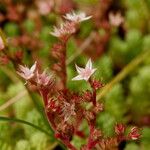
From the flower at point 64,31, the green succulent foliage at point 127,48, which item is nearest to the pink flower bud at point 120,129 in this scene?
the flower at point 64,31

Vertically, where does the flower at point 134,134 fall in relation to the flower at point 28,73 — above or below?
below

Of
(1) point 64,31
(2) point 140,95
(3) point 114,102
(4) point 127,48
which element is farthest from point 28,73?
(4) point 127,48

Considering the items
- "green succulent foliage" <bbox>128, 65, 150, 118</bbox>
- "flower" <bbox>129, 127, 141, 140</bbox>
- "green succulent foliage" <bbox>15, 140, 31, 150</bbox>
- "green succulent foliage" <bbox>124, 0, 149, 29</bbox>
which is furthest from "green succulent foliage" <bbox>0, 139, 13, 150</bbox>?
"green succulent foliage" <bbox>124, 0, 149, 29</bbox>

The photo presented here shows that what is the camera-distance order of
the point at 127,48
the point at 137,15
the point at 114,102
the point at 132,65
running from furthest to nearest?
1. the point at 137,15
2. the point at 127,48
3. the point at 132,65
4. the point at 114,102

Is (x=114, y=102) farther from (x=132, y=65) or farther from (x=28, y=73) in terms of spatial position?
(x=28, y=73)

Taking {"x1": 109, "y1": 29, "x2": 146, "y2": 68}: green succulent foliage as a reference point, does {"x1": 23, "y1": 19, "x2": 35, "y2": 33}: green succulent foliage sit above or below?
above

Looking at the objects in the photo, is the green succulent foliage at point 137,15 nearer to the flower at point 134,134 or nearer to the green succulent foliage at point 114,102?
the green succulent foliage at point 114,102

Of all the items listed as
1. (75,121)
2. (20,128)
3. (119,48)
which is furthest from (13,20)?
(75,121)

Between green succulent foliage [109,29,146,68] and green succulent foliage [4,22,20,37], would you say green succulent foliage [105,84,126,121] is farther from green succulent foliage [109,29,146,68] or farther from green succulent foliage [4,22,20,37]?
green succulent foliage [4,22,20,37]
